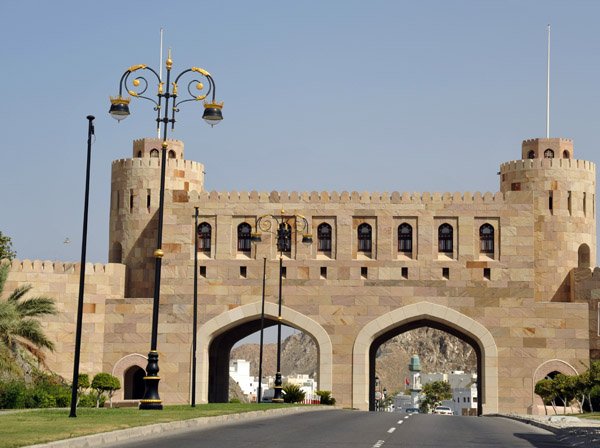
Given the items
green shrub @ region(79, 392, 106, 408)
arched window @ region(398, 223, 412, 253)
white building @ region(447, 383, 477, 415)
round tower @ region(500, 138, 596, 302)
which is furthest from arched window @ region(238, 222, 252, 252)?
white building @ region(447, 383, 477, 415)

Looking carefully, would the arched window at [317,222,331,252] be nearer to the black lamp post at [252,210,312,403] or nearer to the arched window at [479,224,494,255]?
the black lamp post at [252,210,312,403]

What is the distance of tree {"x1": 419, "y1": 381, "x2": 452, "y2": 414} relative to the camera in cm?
17550

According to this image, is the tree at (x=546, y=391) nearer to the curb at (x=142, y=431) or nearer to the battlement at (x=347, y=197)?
the battlement at (x=347, y=197)

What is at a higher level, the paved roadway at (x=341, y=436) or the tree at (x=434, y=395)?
the paved roadway at (x=341, y=436)

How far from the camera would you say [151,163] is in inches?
2296

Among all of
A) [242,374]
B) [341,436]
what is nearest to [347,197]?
[341,436]

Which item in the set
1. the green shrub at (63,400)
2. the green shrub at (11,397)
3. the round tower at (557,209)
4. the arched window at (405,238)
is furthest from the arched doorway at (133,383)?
the round tower at (557,209)

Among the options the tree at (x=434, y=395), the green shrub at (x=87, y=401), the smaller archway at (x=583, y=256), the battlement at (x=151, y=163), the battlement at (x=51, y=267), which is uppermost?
the battlement at (x=151, y=163)

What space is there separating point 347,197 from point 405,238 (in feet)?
12.6

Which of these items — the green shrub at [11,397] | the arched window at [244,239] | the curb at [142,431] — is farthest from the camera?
the arched window at [244,239]

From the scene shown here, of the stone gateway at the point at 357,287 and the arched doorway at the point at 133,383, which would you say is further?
the arched doorway at the point at 133,383

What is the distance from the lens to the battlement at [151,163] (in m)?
58.3

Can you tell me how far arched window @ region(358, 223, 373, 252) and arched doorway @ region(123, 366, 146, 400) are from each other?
44.6ft

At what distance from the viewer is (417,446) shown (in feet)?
62.2
